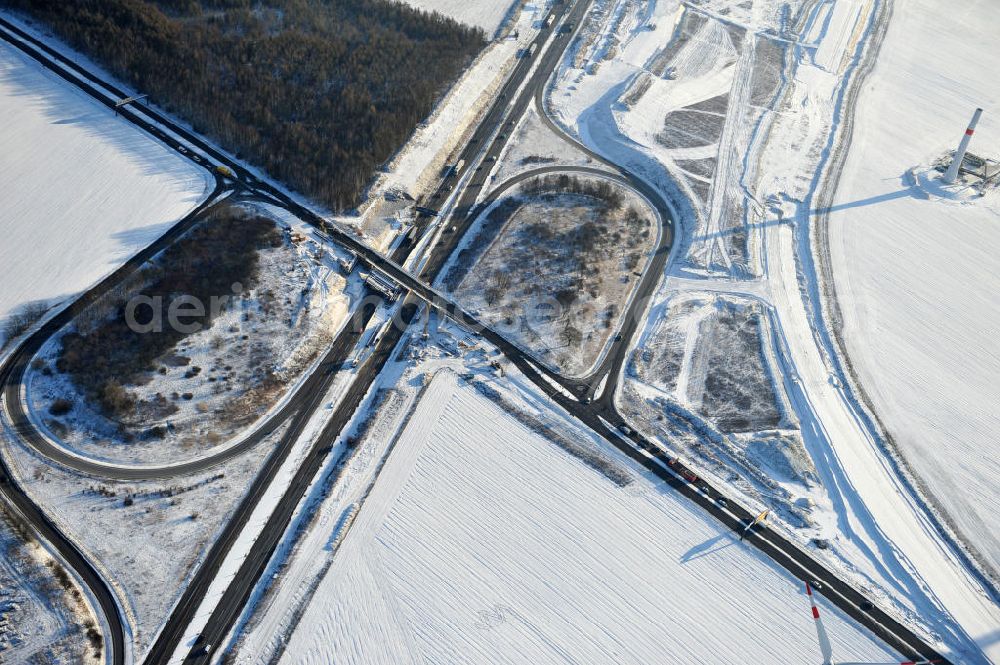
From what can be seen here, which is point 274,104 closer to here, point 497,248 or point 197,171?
point 197,171

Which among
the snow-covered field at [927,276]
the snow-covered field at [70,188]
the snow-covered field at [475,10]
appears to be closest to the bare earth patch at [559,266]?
the snow-covered field at [927,276]

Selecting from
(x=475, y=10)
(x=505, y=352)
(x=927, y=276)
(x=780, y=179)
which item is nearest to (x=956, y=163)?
(x=927, y=276)

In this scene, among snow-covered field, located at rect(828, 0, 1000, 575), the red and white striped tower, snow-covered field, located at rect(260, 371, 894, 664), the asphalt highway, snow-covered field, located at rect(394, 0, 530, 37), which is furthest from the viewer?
snow-covered field, located at rect(394, 0, 530, 37)

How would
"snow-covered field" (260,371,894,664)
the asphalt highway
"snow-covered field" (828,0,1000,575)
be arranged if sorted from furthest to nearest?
1. "snow-covered field" (828,0,1000,575)
2. the asphalt highway
3. "snow-covered field" (260,371,894,664)

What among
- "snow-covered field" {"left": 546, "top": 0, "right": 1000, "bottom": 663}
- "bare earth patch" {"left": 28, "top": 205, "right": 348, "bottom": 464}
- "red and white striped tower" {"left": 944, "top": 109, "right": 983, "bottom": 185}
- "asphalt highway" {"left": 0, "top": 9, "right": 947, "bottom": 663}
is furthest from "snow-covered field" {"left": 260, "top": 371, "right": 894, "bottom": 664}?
"red and white striped tower" {"left": 944, "top": 109, "right": 983, "bottom": 185}

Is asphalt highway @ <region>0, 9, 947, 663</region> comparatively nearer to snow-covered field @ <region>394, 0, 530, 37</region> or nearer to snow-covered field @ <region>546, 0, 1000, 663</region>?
snow-covered field @ <region>546, 0, 1000, 663</region>

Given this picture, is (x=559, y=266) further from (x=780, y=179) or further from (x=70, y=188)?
(x=70, y=188)

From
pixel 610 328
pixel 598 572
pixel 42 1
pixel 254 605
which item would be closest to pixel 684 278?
pixel 610 328
